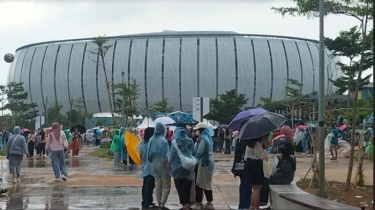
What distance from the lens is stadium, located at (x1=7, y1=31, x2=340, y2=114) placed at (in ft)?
338

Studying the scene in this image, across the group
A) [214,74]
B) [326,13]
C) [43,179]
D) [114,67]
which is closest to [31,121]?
[114,67]

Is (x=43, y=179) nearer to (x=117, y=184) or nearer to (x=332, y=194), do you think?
(x=117, y=184)

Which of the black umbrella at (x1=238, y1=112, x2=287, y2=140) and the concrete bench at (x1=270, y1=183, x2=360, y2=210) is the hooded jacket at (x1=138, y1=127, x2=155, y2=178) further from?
the concrete bench at (x1=270, y1=183, x2=360, y2=210)

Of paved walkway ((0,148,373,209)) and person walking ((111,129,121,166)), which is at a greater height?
person walking ((111,129,121,166))

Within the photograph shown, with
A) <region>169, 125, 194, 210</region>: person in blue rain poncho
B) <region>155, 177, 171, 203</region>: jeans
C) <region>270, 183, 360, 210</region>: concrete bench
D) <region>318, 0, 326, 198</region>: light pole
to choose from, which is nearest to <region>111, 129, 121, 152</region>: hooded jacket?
<region>155, 177, 171, 203</region>: jeans

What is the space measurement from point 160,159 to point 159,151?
0.16 metres

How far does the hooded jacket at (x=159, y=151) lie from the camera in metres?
11.0

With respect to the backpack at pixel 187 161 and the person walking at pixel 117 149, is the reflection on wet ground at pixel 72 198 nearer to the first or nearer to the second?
the backpack at pixel 187 161

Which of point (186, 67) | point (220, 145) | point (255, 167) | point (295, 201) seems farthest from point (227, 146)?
point (186, 67)

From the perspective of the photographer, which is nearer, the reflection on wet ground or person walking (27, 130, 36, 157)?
the reflection on wet ground

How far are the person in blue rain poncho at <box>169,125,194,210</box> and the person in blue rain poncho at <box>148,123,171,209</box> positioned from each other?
0.48 feet

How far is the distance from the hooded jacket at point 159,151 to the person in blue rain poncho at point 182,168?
15cm

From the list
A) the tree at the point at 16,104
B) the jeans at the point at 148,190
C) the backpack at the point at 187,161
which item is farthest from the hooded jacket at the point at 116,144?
the tree at the point at 16,104

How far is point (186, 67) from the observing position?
103438mm
